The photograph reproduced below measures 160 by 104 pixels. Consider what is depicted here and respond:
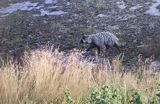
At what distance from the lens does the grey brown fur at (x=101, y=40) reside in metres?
15.7

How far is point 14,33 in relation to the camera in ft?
58.3

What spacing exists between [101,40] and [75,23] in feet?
10.1

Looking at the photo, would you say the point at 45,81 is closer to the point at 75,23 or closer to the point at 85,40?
the point at 85,40

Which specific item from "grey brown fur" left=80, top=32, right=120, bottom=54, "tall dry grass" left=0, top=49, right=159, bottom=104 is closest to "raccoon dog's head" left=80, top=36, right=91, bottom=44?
"grey brown fur" left=80, top=32, right=120, bottom=54

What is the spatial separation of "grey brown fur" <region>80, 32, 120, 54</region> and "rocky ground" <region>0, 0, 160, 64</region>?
0.30 metres

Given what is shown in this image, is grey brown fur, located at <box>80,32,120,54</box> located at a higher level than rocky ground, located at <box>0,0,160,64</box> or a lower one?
higher

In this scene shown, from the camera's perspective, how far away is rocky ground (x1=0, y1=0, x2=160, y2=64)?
15802 mm

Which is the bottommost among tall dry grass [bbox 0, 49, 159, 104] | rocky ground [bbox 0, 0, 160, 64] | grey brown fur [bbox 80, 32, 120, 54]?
rocky ground [bbox 0, 0, 160, 64]

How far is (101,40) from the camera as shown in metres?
15.7

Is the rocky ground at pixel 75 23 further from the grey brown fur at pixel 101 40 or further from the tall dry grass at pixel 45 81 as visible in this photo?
the tall dry grass at pixel 45 81

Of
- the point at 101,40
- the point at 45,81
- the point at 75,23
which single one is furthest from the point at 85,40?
the point at 45,81

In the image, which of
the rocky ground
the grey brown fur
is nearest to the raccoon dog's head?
the grey brown fur

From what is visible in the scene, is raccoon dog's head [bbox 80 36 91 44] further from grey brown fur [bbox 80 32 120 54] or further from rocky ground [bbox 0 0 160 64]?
rocky ground [bbox 0 0 160 64]

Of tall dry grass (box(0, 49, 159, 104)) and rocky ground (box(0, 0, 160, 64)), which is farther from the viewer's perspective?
rocky ground (box(0, 0, 160, 64))
